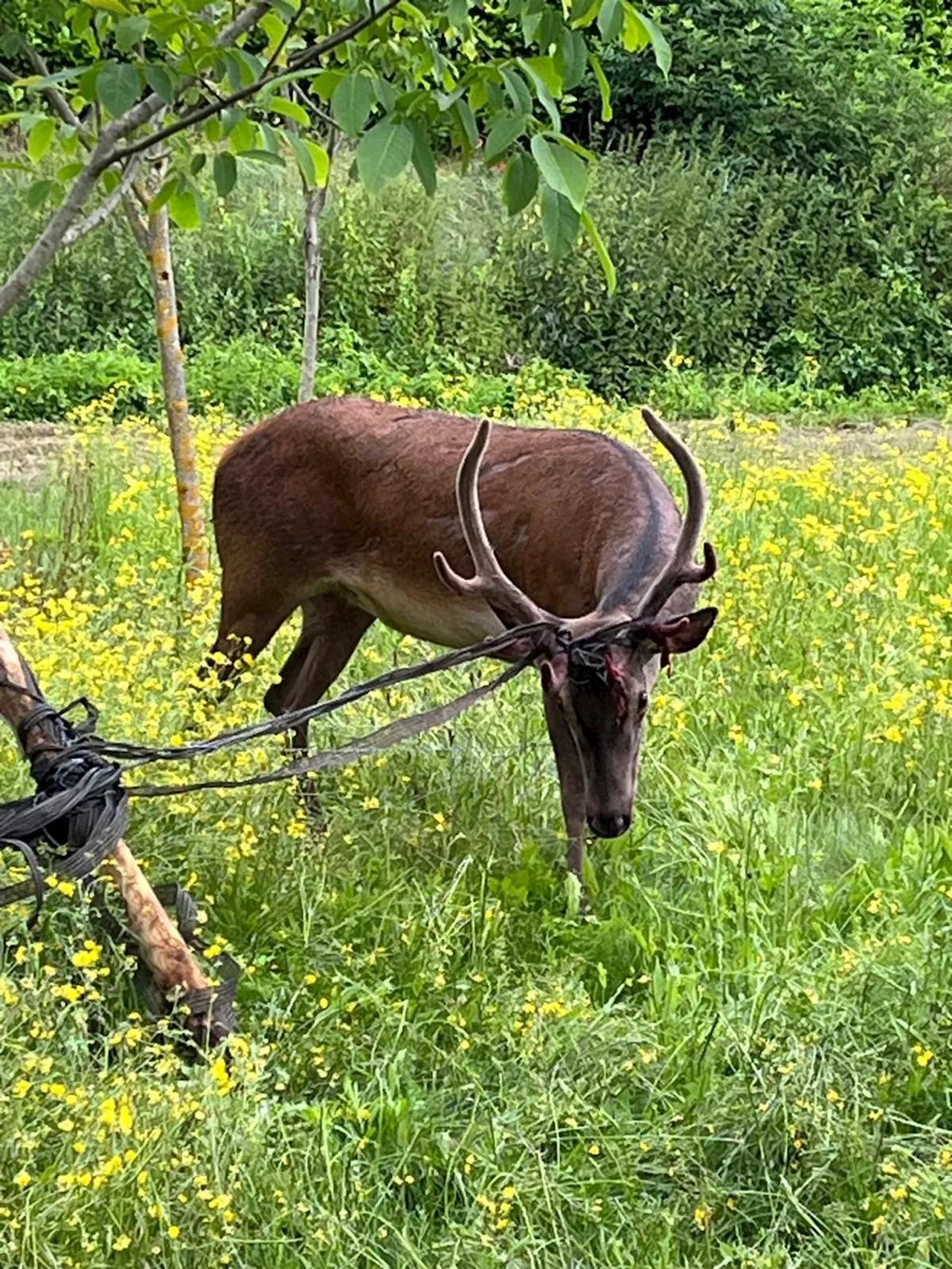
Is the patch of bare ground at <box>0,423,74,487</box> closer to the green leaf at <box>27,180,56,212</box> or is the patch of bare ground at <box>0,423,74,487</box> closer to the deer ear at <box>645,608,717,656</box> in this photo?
the deer ear at <box>645,608,717,656</box>

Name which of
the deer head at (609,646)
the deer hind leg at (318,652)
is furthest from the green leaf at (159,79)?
the deer hind leg at (318,652)

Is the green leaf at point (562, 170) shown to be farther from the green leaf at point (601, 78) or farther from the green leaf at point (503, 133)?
the green leaf at point (601, 78)

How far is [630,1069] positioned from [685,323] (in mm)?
10801

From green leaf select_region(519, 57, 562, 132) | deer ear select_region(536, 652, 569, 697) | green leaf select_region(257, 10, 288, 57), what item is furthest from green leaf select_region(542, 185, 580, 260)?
deer ear select_region(536, 652, 569, 697)

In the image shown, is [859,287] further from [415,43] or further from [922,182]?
[415,43]

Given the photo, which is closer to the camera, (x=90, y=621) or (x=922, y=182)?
(x=90, y=621)

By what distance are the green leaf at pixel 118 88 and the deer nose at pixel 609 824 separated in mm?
2328

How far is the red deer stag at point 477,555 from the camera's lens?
409 centimetres

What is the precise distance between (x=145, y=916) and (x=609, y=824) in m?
1.33

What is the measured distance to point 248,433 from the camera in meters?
5.52

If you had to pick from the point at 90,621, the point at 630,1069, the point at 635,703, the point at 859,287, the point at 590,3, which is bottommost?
the point at 859,287

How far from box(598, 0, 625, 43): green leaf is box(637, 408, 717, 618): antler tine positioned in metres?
1.67

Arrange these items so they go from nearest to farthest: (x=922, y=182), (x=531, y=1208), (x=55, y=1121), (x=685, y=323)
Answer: (x=55, y=1121), (x=531, y=1208), (x=685, y=323), (x=922, y=182)

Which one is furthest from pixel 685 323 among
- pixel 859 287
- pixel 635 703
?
pixel 635 703
